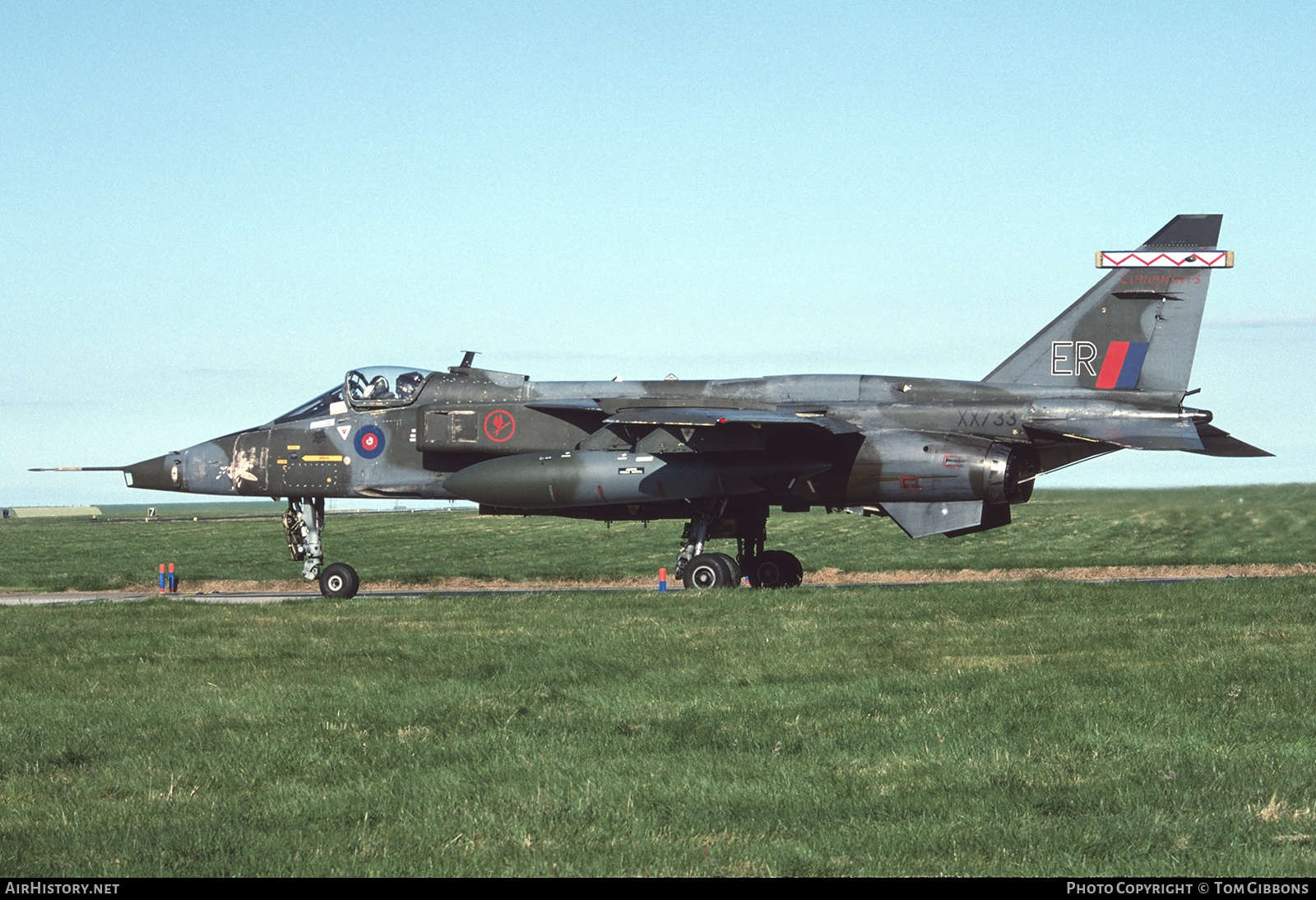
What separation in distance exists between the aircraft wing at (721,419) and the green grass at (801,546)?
5936mm

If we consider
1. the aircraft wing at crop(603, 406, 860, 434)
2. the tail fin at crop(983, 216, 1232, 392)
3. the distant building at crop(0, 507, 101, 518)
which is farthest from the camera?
the distant building at crop(0, 507, 101, 518)

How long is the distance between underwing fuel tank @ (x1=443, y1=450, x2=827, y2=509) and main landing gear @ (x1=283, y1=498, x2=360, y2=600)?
366 centimetres

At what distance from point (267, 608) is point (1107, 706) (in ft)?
44.2

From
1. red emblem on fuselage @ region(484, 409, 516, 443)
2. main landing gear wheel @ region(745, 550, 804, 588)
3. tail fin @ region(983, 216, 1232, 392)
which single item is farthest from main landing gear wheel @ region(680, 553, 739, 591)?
tail fin @ region(983, 216, 1232, 392)

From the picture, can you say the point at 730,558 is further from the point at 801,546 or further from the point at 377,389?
the point at 801,546

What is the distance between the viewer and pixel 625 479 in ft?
69.0

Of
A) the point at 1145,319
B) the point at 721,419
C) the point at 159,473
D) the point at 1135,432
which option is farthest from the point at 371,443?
the point at 1145,319

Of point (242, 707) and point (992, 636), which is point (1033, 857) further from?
point (992, 636)

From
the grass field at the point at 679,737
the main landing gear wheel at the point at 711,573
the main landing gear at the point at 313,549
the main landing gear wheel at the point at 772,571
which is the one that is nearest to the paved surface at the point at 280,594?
the main landing gear at the point at 313,549

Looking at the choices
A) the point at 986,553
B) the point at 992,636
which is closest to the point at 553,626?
the point at 992,636

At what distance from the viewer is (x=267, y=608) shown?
1931cm

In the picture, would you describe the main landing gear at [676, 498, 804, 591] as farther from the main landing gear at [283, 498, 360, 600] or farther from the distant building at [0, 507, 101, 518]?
the distant building at [0, 507, 101, 518]

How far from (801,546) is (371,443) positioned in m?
18.3

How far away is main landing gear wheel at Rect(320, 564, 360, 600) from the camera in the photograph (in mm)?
23156
